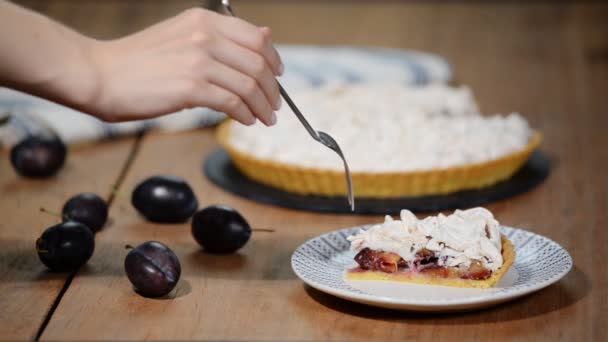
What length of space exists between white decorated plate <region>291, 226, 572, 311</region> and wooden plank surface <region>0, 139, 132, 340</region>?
0.34 meters

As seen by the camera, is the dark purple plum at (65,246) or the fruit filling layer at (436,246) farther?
the dark purple plum at (65,246)

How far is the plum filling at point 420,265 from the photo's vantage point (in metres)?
1.31

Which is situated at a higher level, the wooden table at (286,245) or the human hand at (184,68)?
the human hand at (184,68)

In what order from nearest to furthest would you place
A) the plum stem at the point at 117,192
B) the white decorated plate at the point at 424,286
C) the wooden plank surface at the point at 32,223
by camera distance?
the white decorated plate at the point at 424,286 < the wooden plank surface at the point at 32,223 < the plum stem at the point at 117,192

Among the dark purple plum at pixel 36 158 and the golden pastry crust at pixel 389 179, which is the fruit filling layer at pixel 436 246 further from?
the dark purple plum at pixel 36 158

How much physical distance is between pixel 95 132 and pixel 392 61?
854 millimetres

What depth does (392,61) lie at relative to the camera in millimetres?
2775

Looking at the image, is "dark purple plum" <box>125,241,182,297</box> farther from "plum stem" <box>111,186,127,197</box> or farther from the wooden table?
"plum stem" <box>111,186,127,197</box>

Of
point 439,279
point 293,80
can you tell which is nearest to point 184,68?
point 439,279

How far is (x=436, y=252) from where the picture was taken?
4.37 ft

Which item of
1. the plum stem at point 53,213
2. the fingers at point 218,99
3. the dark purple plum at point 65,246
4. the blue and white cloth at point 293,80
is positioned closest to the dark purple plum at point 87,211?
the plum stem at point 53,213

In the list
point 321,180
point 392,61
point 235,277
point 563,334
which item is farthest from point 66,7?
point 563,334

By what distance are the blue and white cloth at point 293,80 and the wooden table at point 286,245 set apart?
5cm

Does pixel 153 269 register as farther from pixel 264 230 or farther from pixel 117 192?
pixel 117 192
